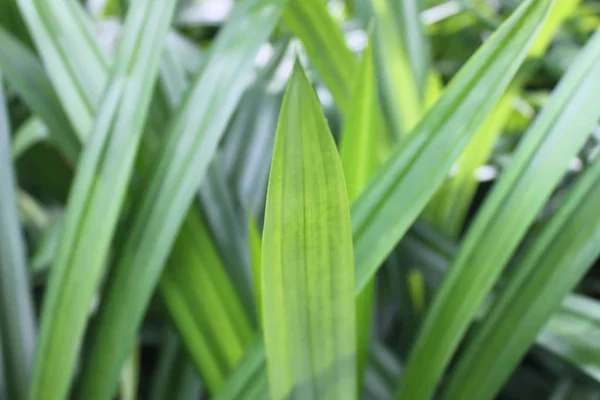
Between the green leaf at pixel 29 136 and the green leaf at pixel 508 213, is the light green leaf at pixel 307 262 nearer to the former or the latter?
the green leaf at pixel 508 213

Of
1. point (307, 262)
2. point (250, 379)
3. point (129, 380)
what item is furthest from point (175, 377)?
point (307, 262)

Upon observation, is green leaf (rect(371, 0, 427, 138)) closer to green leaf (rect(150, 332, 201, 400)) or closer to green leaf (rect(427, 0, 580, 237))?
green leaf (rect(427, 0, 580, 237))

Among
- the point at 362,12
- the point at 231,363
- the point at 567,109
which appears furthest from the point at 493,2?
the point at 231,363

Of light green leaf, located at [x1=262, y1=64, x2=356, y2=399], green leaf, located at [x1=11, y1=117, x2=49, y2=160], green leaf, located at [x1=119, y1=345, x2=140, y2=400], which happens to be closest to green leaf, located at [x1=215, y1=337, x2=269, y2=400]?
light green leaf, located at [x1=262, y1=64, x2=356, y2=399]

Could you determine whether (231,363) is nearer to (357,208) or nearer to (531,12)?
(357,208)

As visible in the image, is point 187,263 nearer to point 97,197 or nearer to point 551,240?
point 97,197
